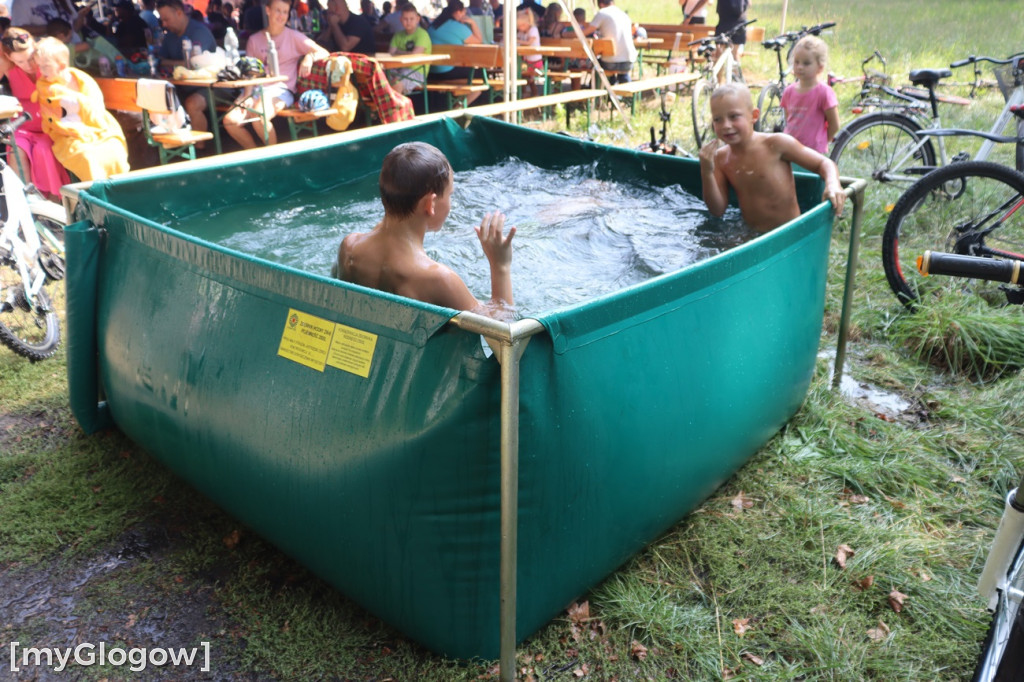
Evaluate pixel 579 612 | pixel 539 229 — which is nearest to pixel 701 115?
pixel 539 229

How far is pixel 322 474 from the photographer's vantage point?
2.15 meters

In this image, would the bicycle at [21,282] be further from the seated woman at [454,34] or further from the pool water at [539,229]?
the seated woman at [454,34]

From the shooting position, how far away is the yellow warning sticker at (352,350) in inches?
78.5

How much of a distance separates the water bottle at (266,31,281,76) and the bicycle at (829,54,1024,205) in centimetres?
496

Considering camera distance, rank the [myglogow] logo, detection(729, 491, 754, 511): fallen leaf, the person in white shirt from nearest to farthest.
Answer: the [myglogow] logo, detection(729, 491, 754, 511): fallen leaf, the person in white shirt

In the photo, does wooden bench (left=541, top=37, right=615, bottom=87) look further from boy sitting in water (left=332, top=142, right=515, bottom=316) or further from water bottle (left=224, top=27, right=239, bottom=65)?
boy sitting in water (left=332, top=142, right=515, bottom=316)

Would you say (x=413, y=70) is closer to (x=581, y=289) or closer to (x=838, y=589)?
(x=581, y=289)

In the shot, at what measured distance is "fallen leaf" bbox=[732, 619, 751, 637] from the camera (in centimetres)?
234

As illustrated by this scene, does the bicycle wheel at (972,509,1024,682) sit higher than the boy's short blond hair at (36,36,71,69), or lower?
lower

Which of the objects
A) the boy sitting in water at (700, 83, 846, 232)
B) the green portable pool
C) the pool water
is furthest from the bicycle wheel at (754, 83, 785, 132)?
the green portable pool

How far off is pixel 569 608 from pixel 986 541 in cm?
150

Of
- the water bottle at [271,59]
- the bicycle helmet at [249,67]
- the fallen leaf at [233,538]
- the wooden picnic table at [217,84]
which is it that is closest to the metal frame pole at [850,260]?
the fallen leaf at [233,538]

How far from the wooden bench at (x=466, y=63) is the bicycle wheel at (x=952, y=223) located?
17.6ft

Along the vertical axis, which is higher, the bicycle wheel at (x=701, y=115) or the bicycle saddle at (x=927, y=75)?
the bicycle saddle at (x=927, y=75)
